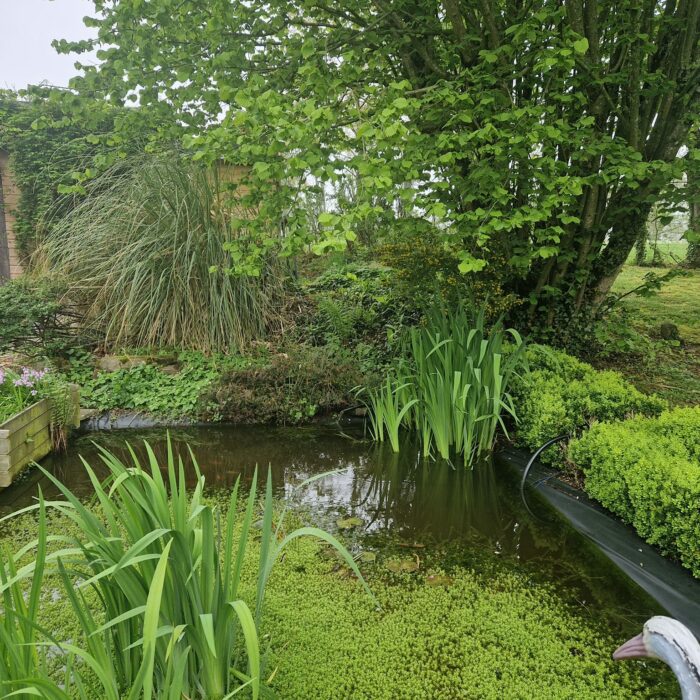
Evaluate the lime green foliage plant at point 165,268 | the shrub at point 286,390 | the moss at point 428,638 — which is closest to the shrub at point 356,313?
the lime green foliage plant at point 165,268

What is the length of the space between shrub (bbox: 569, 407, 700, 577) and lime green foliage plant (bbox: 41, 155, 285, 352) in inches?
133

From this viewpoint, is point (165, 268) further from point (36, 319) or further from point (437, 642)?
point (437, 642)

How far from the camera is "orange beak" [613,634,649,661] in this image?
1048 millimetres

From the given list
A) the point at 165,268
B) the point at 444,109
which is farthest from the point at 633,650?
the point at 165,268

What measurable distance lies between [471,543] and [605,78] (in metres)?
3.01

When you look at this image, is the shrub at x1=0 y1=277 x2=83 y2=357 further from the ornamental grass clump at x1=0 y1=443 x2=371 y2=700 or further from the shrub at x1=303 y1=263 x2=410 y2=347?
the ornamental grass clump at x1=0 y1=443 x2=371 y2=700

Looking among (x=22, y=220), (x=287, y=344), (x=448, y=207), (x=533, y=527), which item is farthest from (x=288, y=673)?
(x=22, y=220)

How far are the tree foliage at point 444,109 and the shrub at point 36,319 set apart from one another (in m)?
2.04

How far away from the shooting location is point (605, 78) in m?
3.23

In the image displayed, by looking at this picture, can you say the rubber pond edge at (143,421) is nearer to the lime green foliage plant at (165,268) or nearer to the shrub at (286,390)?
the shrub at (286,390)

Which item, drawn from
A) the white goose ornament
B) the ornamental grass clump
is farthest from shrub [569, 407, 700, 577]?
the ornamental grass clump

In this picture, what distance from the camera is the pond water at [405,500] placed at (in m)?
2.11

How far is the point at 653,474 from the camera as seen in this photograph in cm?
202

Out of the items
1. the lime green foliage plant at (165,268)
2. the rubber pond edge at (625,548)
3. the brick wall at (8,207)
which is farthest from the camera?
the brick wall at (8,207)
